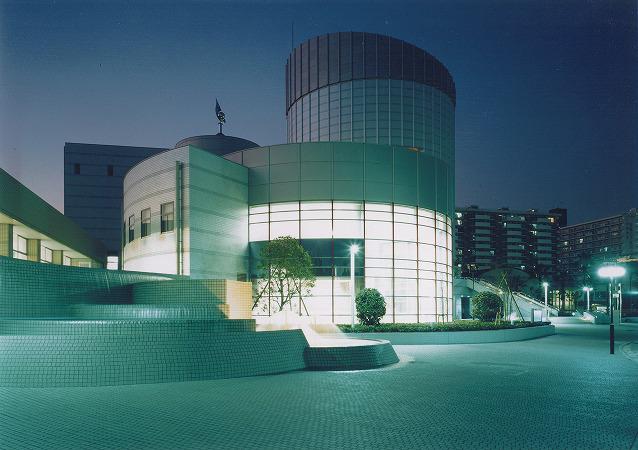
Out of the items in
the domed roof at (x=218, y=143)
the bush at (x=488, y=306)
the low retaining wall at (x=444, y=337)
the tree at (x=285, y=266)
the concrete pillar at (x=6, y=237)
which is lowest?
the low retaining wall at (x=444, y=337)

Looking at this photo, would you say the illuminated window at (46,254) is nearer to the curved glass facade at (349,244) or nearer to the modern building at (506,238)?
the curved glass facade at (349,244)

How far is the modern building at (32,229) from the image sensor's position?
2667 centimetres

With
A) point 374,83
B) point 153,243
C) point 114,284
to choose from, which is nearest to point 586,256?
point 374,83

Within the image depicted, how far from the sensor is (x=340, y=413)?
29.9ft

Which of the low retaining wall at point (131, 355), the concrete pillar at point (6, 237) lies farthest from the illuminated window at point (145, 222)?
the low retaining wall at point (131, 355)

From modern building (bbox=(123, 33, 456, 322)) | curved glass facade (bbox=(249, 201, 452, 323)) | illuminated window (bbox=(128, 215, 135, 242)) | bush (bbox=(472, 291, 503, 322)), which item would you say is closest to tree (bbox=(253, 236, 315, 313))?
modern building (bbox=(123, 33, 456, 322))

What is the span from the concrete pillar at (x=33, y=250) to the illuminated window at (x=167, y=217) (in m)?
9.75

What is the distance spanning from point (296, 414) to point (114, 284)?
48.0 ft

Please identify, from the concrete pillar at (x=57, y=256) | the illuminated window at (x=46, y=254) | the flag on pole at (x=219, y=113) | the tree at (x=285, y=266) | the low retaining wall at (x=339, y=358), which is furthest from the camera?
the flag on pole at (x=219, y=113)

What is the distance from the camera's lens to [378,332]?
A: 996 inches

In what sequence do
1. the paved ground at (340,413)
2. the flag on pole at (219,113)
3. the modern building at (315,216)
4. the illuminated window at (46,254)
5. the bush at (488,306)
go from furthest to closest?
the flag on pole at (219,113) < the illuminated window at (46,254) < the modern building at (315,216) < the bush at (488,306) < the paved ground at (340,413)

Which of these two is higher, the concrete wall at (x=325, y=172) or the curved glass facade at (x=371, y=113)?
the curved glass facade at (x=371, y=113)

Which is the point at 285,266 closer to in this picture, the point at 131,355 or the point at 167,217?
the point at 167,217

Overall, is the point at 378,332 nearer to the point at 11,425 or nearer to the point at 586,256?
the point at 11,425
